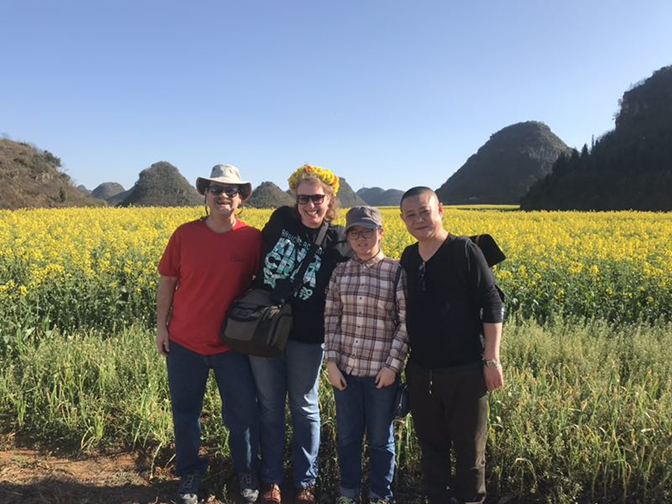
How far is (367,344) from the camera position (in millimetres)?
2377

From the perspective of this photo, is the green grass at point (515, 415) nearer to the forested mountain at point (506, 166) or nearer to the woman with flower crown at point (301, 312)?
the woman with flower crown at point (301, 312)

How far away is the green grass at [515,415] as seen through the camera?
2514 millimetres

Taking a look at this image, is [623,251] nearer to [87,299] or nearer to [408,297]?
[408,297]

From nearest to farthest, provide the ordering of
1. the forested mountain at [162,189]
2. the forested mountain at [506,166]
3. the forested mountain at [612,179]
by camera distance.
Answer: the forested mountain at [612,179], the forested mountain at [162,189], the forested mountain at [506,166]

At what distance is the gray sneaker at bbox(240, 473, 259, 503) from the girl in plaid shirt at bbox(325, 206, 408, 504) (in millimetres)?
510

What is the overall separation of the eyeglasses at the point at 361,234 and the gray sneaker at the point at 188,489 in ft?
5.64

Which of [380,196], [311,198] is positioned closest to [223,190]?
[311,198]

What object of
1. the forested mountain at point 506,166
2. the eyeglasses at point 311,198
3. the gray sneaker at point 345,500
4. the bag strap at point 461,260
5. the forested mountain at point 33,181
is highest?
the forested mountain at point 506,166

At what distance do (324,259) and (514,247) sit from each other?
703cm

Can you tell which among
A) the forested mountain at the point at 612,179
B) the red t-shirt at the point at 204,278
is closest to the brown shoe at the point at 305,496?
the red t-shirt at the point at 204,278

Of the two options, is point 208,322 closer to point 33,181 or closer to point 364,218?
point 364,218

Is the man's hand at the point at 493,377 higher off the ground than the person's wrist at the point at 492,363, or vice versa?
the person's wrist at the point at 492,363

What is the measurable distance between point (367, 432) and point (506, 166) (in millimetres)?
103356

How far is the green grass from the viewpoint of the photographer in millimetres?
2514
